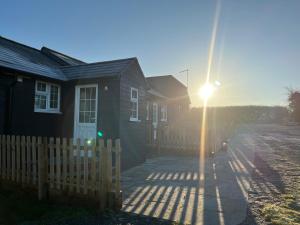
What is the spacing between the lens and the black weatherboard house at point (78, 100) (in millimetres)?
8422

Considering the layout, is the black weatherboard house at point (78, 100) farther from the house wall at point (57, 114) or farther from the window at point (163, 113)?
the window at point (163, 113)

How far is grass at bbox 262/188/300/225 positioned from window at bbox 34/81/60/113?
815 centimetres

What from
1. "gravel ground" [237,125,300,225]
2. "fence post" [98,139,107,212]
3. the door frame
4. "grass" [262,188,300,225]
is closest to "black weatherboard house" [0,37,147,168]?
the door frame

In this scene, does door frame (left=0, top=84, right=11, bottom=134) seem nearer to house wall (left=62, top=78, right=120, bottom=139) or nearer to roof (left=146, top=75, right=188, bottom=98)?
house wall (left=62, top=78, right=120, bottom=139)

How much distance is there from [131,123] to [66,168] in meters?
5.21

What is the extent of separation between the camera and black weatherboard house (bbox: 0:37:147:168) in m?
8.42

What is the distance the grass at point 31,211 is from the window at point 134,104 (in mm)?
5681

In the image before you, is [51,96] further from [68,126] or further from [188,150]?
[188,150]

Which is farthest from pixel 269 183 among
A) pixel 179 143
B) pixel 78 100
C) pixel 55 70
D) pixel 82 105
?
pixel 55 70

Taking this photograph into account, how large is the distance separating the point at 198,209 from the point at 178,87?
2596 centimetres

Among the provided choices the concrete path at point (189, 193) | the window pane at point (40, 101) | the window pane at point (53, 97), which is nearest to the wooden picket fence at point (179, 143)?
the concrete path at point (189, 193)

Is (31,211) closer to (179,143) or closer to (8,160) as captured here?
(8,160)

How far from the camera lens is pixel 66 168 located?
527 centimetres

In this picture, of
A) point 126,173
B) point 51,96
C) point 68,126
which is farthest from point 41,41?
point 126,173
